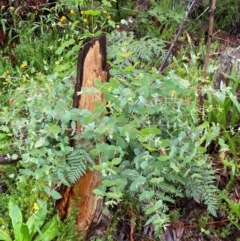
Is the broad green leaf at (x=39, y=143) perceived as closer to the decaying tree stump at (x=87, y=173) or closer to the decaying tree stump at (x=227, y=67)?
the decaying tree stump at (x=87, y=173)

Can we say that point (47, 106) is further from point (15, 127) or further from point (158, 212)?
point (158, 212)

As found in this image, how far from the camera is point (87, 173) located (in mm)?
2328

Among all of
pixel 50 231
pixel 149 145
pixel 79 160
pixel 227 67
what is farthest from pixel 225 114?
pixel 50 231

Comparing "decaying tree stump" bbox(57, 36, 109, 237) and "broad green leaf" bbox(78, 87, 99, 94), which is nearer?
"broad green leaf" bbox(78, 87, 99, 94)

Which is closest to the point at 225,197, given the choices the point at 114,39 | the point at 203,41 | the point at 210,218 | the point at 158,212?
the point at 210,218

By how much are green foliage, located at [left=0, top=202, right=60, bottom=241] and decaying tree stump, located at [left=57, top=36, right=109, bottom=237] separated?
3.5 inches

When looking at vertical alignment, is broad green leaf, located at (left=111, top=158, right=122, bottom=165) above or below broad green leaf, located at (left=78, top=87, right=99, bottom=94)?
below

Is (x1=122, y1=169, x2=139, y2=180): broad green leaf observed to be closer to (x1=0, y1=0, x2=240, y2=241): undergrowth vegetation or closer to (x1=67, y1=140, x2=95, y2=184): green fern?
(x1=0, y1=0, x2=240, y2=241): undergrowth vegetation

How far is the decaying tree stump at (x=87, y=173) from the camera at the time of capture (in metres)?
2.18

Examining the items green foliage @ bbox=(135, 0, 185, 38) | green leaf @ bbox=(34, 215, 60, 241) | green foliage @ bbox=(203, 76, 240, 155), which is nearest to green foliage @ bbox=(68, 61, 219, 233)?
green leaf @ bbox=(34, 215, 60, 241)

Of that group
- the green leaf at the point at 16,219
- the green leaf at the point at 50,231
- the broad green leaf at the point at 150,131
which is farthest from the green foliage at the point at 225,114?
the green leaf at the point at 16,219

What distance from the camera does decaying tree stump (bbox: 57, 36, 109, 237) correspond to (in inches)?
86.0

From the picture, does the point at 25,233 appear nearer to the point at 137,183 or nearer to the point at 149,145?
the point at 137,183

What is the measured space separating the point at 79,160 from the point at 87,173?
141 mm
